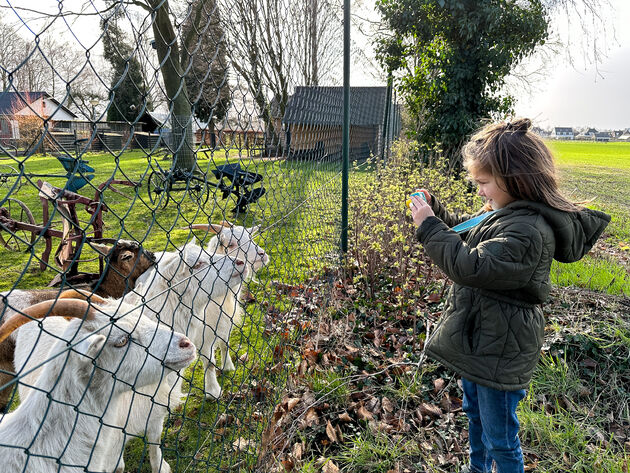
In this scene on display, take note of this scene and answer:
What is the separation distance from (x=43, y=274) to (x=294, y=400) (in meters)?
5.03

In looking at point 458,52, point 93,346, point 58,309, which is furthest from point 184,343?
point 458,52

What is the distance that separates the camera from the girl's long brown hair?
2.03 metres

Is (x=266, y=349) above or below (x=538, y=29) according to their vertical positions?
below

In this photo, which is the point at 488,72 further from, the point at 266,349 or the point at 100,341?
the point at 100,341

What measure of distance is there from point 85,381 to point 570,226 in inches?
92.8

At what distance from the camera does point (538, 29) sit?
973 cm

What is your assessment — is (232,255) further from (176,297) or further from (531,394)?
(531,394)

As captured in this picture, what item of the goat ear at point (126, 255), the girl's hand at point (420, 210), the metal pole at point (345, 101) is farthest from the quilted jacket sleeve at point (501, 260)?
the goat ear at point (126, 255)

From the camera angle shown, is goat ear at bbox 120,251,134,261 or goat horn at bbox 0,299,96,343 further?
goat ear at bbox 120,251,134,261

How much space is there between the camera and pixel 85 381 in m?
1.75

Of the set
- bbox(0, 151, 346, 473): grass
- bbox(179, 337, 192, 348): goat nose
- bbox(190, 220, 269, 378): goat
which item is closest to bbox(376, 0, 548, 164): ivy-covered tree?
bbox(0, 151, 346, 473): grass

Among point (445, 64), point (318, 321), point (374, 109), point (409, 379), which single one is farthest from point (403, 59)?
point (374, 109)

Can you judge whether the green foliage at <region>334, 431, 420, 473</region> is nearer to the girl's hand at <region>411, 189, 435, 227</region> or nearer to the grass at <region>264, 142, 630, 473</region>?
the grass at <region>264, 142, 630, 473</region>

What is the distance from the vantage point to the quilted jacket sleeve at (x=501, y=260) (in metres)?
1.92
